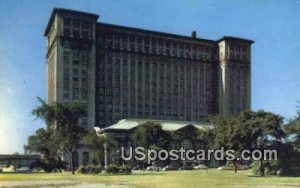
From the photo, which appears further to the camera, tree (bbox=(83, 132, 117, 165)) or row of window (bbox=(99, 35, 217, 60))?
row of window (bbox=(99, 35, 217, 60))

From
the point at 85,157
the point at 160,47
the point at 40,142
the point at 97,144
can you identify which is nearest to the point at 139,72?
the point at 160,47

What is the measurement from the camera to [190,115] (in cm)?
11362

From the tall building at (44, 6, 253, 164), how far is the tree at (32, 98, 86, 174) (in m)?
30.2

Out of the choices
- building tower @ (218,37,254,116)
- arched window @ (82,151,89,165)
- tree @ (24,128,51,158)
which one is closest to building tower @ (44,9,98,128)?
arched window @ (82,151,89,165)

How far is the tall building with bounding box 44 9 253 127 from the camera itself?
99188 millimetres

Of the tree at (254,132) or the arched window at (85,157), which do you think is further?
the arched window at (85,157)

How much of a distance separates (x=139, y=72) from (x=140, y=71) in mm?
457

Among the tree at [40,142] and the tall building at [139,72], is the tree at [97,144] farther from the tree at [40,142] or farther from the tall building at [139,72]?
the tall building at [139,72]

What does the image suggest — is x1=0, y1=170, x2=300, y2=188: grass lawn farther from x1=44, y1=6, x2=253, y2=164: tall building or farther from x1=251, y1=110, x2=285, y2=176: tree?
x1=44, y1=6, x2=253, y2=164: tall building

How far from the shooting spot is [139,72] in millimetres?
109188

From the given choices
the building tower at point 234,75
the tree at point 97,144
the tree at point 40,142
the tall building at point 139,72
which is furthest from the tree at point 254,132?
the building tower at point 234,75

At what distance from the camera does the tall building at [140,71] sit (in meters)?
99.2

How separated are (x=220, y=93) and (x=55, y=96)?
1657 inches

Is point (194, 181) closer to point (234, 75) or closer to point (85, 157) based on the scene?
point (85, 157)
